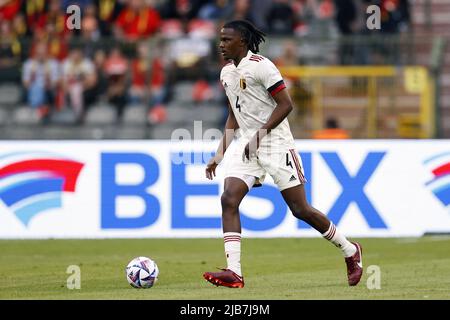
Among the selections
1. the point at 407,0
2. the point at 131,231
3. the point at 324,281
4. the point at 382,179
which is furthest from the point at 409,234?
the point at 407,0

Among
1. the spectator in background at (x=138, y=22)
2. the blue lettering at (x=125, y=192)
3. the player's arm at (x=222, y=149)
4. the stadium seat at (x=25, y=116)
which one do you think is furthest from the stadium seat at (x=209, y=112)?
the player's arm at (x=222, y=149)

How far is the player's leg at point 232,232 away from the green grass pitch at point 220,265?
0.13 metres

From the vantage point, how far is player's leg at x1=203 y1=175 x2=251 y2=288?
1035 cm

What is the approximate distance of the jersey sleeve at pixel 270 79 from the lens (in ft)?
34.6

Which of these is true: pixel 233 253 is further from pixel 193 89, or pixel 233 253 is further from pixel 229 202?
pixel 193 89

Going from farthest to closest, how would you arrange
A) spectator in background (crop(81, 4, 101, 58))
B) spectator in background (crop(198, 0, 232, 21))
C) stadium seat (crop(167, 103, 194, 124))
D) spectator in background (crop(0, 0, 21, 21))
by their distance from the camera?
1. spectator in background (crop(0, 0, 21, 21))
2. spectator in background (crop(198, 0, 232, 21))
3. spectator in background (crop(81, 4, 101, 58))
4. stadium seat (crop(167, 103, 194, 124))

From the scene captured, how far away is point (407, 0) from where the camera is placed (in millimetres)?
21438

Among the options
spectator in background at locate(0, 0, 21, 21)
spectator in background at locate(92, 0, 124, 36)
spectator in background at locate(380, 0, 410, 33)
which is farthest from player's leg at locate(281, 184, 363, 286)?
spectator in background at locate(0, 0, 21, 21)

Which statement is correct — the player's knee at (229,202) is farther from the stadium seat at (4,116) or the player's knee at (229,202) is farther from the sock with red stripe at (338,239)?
the stadium seat at (4,116)

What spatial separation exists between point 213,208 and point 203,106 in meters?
4.13

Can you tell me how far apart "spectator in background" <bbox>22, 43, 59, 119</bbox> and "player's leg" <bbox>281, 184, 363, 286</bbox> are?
9.47m

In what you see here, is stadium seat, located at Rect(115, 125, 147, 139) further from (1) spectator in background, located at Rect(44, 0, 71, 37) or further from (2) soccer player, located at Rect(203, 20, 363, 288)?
(2) soccer player, located at Rect(203, 20, 363, 288)

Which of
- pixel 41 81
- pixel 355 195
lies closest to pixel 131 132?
pixel 41 81
